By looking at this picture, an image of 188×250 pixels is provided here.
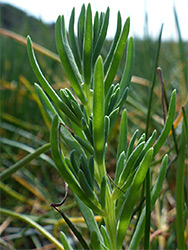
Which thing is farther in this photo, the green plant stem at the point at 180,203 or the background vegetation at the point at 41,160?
the background vegetation at the point at 41,160

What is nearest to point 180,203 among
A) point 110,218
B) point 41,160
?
point 110,218

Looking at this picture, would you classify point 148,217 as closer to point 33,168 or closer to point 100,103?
point 100,103

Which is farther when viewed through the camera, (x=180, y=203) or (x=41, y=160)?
(x=41, y=160)

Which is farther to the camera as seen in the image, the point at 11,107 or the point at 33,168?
the point at 11,107

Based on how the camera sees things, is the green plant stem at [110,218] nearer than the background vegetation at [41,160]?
Yes

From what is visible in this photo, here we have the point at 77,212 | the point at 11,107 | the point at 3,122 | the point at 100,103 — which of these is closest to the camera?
the point at 100,103

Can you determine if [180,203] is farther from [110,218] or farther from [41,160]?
[41,160]

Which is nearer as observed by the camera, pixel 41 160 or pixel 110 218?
pixel 110 218

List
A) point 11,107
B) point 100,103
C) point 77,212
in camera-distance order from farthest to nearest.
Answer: point 11,107
point 77,212
point 100,103

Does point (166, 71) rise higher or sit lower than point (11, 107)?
higher

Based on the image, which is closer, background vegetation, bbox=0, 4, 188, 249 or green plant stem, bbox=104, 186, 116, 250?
green plant stem, bbox=104, 186, 116, 250

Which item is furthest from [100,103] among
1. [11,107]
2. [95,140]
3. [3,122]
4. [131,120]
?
[11,107]
